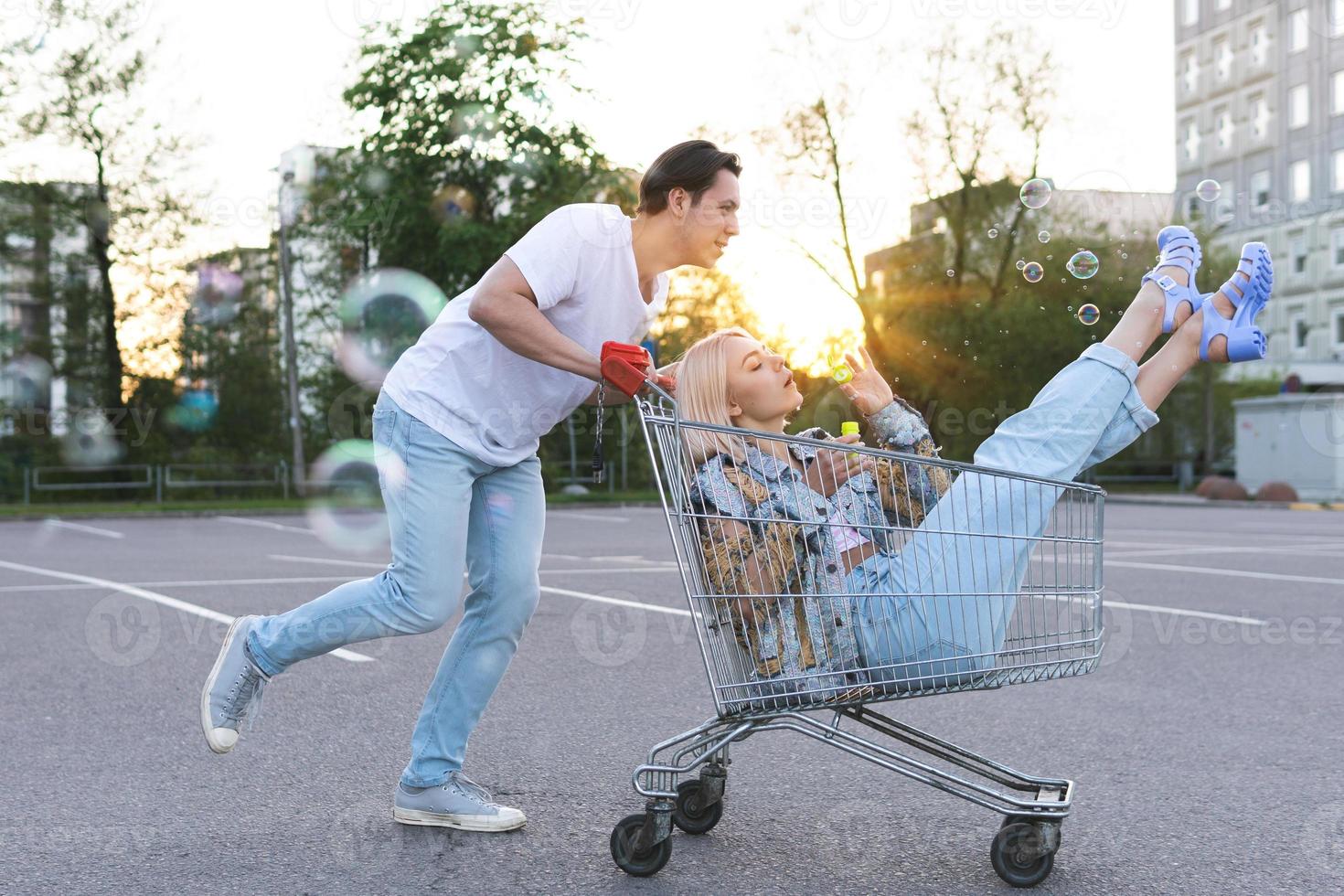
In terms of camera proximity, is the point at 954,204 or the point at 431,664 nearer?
the point at 431,664

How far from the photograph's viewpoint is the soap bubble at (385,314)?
30.4m

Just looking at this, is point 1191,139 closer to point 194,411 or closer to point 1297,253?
point 1297,253

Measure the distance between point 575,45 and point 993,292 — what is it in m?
10.7

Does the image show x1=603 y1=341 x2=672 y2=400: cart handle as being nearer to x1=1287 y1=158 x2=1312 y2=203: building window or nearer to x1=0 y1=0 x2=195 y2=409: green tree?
x1=0 y1=0 x2=195 y2=409: green tree

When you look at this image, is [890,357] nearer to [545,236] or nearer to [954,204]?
[954,204]

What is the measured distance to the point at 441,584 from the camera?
3.53m

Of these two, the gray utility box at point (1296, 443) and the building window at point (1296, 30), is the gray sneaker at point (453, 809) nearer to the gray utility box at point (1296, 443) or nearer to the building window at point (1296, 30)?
the gray utility box at point (1296, 443)

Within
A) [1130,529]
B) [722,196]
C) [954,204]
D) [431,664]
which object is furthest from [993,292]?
[722,196]

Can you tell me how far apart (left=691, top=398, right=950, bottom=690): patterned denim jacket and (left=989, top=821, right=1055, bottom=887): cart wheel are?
0.50 meters

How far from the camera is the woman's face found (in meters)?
3.38

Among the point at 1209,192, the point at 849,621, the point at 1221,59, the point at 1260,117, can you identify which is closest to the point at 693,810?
the point at 849,621

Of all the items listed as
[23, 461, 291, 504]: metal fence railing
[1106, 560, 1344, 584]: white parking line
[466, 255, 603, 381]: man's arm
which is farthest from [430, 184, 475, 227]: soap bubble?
[466, 255, 603, 381]: man's arm

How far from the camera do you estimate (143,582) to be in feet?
35.2

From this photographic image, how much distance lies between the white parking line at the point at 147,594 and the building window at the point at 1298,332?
54733 mm
